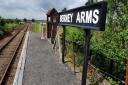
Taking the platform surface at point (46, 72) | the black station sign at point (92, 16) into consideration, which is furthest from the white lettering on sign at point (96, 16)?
the platform surface at point (46, 72)

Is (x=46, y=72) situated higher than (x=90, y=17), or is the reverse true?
(x=90, y=17)

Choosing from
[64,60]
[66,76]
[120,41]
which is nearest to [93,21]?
[120,41]

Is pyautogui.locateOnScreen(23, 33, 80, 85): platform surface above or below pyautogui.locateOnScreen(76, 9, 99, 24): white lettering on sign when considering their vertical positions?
below

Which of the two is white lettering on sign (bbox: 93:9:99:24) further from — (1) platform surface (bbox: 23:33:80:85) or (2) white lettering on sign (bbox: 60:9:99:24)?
(1) platform surface (bbox: 23:33:80:85)

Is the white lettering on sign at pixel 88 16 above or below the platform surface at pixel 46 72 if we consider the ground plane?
above

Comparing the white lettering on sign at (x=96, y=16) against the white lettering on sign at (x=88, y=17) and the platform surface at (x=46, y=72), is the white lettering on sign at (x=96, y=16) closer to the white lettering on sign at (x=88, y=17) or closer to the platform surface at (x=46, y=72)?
the white lettering on sign at (x=88, y=17)

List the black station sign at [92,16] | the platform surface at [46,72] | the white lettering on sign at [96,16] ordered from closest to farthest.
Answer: the black station sign at [92,16] → the white lettering on sign at [96,16] → the platform surface at [46,72]

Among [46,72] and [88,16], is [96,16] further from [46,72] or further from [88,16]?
[46,72]

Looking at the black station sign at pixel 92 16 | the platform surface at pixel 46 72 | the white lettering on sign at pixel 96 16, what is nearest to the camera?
the black station sign at pixel 92 16

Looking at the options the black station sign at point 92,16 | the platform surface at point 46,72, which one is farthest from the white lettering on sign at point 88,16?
the platform surface at point 46,72

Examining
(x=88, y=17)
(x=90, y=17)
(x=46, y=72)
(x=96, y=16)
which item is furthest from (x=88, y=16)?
(x=46, y=72)

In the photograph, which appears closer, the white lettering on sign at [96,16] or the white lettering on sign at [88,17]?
the white lettering on sign at [96,16]

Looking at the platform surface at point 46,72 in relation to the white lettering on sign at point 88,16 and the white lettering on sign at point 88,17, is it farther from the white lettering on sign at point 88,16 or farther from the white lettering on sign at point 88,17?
the white lettering on sign at point 88,16

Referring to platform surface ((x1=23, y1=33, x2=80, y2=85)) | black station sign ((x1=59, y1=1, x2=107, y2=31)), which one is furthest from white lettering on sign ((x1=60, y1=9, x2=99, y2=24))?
platform surface ((x1=23, y1=33, x2=80, y2=85))
